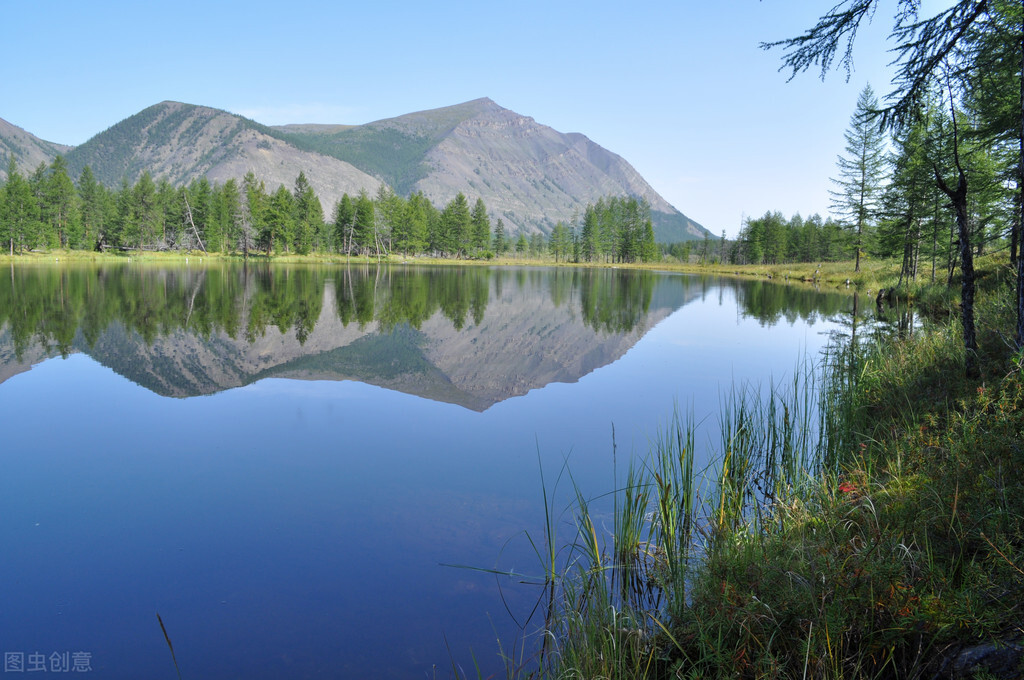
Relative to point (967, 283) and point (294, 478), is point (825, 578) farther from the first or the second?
point (294, 478)

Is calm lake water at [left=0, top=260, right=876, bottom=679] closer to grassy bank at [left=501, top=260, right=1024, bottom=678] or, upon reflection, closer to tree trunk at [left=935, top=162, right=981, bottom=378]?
grassy bank at [left=501, top=260, right=1024, bottom=678]

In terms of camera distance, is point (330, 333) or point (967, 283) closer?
point (967, 283)

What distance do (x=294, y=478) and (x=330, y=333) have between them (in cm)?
1230

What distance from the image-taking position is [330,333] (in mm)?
18406

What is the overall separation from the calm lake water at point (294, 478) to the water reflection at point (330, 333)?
0.15 m

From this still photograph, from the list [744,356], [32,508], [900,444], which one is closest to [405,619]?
[32,508]

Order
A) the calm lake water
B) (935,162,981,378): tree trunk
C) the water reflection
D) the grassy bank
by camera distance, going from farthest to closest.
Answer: the water reflection, (935,162,981,378): tree trunk, the calm lake water, the grassy bank

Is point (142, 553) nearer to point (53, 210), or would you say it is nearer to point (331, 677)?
point (331, 677)

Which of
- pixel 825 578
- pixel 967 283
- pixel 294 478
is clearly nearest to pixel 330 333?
pixel 294 478

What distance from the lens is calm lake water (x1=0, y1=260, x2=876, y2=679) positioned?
4.00 m

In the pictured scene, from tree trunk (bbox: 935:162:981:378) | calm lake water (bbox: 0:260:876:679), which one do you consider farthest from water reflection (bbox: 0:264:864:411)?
tree trunk (bbox: 935:162:981:378)

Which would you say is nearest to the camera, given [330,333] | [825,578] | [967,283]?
[825,578]

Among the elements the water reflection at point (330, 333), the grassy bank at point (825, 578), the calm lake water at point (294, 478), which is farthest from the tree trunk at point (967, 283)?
the water reflection at point (330, 333)

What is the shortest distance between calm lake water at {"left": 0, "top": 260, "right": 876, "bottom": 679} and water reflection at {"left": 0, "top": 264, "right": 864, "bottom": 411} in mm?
151
